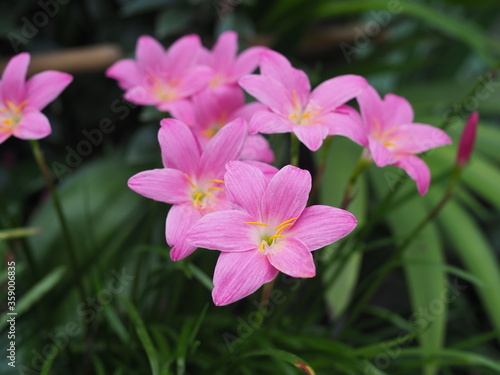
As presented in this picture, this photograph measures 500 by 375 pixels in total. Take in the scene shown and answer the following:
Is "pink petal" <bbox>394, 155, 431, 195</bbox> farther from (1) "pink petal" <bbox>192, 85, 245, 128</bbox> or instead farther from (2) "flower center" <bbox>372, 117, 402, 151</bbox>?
(1) "pink petal" <bbox>192, 85, 245, 128</bbox>

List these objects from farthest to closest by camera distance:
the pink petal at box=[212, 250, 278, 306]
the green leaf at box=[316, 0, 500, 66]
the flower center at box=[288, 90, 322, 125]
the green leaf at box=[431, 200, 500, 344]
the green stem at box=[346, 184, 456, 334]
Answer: the green leaf at box=[316, 0, 500, 66]
the green leaf at box=[431, 200, 500, 344]
the green stem at box=[346, 184, 456, 334]
the flower center at box=[288, 90, 322, 125]
the pink petal at box=[212, 250, 278, 306]

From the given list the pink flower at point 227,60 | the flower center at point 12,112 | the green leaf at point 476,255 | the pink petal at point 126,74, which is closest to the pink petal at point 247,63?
the pink flower at point 227,60

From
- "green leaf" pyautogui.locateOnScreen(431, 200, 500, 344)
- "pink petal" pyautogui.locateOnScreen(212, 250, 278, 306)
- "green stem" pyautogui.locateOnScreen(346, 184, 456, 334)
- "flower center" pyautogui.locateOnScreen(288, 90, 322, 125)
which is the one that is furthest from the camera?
"green leaf" pyautogui.locateOnScreen(431, 200, 500, 344)

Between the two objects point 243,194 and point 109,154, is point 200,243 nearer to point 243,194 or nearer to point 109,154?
point 243,194

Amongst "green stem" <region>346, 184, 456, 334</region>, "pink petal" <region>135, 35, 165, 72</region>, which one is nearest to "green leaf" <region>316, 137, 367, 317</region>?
"green stem" <region>346, 184, 456, 334</region>

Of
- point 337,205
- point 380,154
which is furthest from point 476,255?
point 380,154

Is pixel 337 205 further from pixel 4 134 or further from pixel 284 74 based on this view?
pixel 4 134
